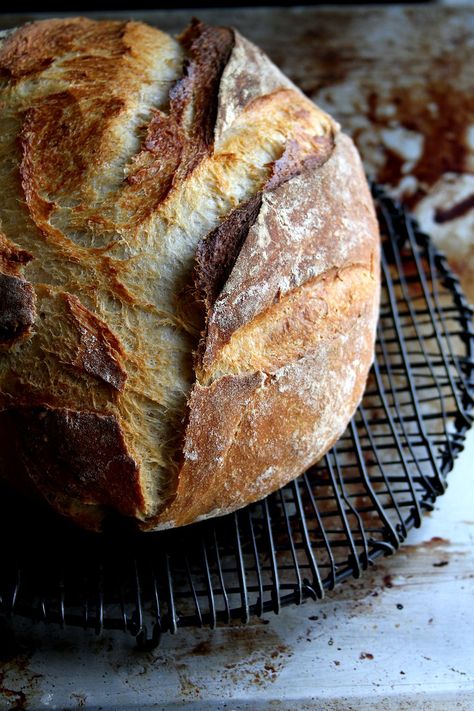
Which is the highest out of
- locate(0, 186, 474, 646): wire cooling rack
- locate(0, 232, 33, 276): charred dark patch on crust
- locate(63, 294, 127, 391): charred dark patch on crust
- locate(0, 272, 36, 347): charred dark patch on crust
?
locate(0, 232, 33, 276): charred dark patch on crust

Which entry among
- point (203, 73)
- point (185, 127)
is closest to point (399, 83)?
point (203, 73)

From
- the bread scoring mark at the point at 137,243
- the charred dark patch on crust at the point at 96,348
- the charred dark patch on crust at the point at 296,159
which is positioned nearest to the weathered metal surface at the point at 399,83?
the charred dark patch on crust at the point at 296,159

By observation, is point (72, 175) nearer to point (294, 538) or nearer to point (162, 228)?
point (162, 228)

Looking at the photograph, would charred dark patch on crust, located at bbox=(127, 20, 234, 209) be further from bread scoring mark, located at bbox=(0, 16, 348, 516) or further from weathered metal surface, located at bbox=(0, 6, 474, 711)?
weathered metal surface, located at bbox=(0, 6, 474, 711)

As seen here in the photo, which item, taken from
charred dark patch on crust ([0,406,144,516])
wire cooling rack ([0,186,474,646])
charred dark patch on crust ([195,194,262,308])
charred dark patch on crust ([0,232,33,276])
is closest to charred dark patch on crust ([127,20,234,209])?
charred dark patch on crust ([195,194,262,308])

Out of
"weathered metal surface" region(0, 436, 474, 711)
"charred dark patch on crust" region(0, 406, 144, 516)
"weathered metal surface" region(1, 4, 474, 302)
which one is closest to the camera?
"charred dark patch on crust" region(0, 406, 144, 516)

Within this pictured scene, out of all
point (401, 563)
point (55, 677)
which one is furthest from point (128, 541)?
point (401, 563)
